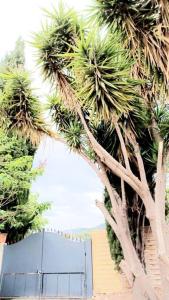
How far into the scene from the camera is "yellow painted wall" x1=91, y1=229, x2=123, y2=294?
6.08 metres

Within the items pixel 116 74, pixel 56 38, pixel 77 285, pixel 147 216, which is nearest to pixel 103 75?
pixel 116 74

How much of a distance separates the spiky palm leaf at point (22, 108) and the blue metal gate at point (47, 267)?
3.09 meters

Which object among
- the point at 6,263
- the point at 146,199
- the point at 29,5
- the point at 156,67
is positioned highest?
the point at 29,5

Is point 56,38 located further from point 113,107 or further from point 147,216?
point 147,216

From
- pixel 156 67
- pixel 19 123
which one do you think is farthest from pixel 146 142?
pixel 19 123

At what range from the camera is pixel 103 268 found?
6379 millimetres

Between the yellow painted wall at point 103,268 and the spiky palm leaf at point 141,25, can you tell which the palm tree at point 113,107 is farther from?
the yellow painted wall at point 103,268

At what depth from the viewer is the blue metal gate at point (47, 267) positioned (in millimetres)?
6703

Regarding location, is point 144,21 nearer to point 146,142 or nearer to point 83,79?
point 83,79

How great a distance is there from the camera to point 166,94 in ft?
15.1

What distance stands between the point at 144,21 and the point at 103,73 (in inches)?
38.1

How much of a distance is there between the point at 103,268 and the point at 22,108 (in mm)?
3918

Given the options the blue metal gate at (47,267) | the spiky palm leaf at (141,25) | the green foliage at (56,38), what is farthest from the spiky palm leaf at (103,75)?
the blue metal gate at (47,267)

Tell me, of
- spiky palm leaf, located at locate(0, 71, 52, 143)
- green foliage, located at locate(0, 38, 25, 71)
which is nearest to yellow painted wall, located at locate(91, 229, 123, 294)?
spiky palm leaf, located at locate(0, 71, 52, 143)
